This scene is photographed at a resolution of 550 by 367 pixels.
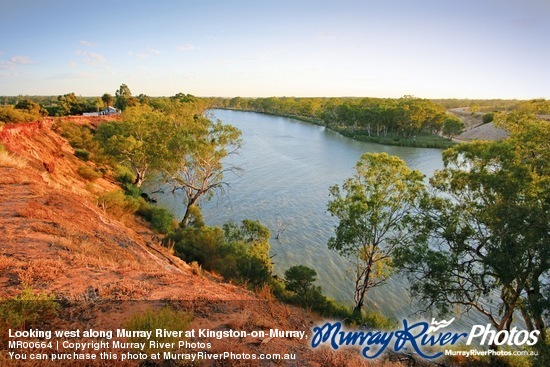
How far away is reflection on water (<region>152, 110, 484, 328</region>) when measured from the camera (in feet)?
64.1

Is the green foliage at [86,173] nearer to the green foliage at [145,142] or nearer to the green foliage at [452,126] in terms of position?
the green foliage at [145,142]

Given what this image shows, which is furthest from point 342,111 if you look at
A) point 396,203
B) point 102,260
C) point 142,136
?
point 102,260

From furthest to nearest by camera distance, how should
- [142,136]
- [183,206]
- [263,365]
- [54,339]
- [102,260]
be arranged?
[142,136] → [183,206] → [102,260] → [263,365] → [54,339]

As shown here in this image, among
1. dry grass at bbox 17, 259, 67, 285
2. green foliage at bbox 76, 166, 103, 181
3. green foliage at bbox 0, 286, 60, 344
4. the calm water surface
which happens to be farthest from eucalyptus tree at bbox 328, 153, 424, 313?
green foliage at bbox 76, 166, 103, 181

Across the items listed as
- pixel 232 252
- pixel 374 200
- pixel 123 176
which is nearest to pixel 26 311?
pixel 232 252

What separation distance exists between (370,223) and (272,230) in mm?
10603

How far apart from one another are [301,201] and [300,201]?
0.11m

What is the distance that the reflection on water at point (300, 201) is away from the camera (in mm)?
19531

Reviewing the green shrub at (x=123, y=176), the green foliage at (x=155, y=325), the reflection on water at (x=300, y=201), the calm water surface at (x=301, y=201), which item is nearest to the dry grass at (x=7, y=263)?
the green foliage at (x=155, y=325)

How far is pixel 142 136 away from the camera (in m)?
33.3

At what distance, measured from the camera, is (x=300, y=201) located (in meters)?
32.1

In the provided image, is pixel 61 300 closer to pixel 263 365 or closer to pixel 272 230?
pixel 263 365

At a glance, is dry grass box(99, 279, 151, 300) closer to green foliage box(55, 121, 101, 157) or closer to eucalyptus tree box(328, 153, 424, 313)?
eucalyptus tree box(328, 153, 424, 313)

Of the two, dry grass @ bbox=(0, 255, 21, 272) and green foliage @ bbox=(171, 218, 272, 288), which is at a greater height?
dry grass @ bbox=(0, 255, 21, 272)
